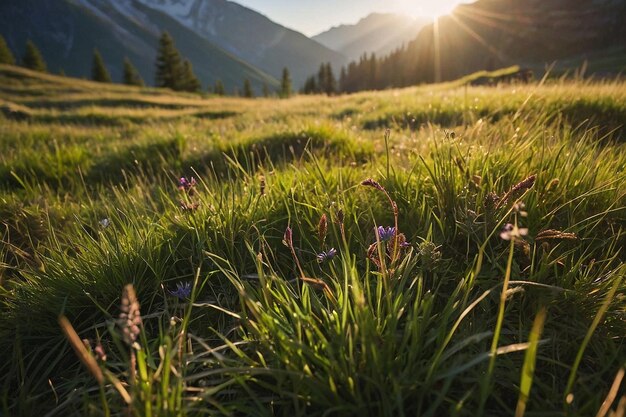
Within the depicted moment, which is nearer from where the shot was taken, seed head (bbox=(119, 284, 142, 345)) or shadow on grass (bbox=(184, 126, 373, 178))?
seed head (bbox=(119, 284, 142, 345))

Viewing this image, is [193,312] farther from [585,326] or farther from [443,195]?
[585,326]

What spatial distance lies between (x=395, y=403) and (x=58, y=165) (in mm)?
5178

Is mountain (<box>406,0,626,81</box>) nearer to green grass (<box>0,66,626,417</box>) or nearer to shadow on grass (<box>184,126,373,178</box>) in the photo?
shadow on grass (<box>184,126,373,178</box>)

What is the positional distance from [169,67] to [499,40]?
105078 millimetres

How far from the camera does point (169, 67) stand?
55.3 metres

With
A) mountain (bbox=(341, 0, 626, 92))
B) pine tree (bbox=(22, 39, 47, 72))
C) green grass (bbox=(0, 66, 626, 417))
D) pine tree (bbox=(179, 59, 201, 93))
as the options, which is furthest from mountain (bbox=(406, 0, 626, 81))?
pine tree (bbox=(22, 39, 47, 72))

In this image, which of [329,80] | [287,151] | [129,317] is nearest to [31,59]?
[329,80]

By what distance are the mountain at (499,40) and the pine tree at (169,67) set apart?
68.8 m

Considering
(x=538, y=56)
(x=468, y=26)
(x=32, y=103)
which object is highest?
(x=468, y=26)

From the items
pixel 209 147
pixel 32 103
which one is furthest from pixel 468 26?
pixel 209 147

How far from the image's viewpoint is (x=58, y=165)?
4555 mm

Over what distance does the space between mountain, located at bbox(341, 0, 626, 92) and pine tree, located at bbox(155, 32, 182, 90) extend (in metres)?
68.8

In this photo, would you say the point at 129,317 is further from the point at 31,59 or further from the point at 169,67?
the point at 31,59

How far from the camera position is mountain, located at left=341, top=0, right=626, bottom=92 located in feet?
282
